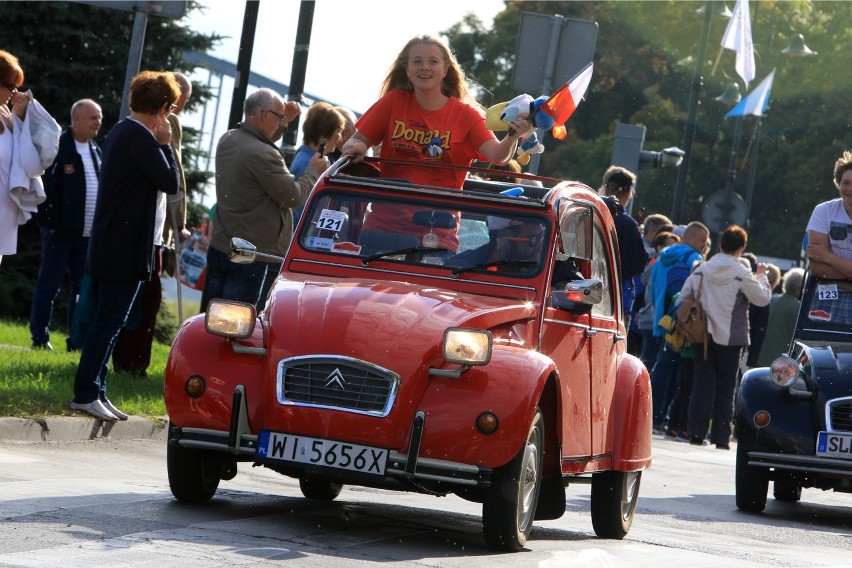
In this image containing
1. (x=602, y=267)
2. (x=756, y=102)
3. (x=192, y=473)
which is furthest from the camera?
(x=756, y=102)

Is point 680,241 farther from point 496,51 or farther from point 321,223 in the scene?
point 496,51

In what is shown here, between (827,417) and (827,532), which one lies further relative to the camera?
(827,417)

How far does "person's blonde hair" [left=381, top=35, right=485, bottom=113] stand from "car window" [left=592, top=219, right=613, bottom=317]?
1.02 m

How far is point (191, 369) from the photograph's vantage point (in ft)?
24.2

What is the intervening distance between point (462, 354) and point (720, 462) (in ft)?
31.4

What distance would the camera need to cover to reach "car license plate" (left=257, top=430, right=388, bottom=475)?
6996 millimetres

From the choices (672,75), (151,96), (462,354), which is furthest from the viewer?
(672,75)

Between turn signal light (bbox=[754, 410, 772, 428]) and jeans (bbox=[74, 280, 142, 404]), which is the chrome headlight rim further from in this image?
turn signal light (bbox=[754, 410, 772, 428])

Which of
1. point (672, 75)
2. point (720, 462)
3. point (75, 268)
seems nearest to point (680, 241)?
point (720, 462)

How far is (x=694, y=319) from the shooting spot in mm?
17688

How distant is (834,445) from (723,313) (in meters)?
6.26

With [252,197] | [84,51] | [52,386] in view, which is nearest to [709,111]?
[84,51]

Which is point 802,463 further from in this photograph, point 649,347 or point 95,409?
point 649,347

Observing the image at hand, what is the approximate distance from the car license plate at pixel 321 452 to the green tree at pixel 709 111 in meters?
50.6
